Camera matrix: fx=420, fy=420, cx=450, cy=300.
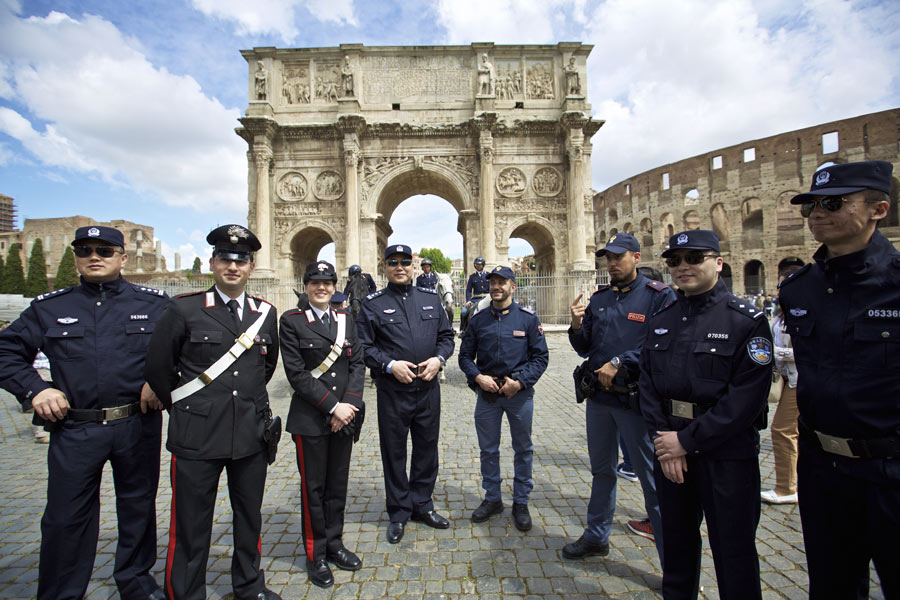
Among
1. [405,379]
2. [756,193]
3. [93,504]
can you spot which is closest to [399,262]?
[405,379]

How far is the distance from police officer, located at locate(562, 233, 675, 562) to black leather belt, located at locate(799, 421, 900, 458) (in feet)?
3.57

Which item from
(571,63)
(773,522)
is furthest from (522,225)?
(773,522)

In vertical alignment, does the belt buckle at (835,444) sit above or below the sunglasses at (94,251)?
below

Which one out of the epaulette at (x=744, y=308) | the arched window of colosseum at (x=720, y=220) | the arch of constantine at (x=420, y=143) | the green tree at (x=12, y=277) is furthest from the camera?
the green tree at (x=12, y=277)

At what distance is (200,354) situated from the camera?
268cm

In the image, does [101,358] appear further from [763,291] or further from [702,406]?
[763,291]

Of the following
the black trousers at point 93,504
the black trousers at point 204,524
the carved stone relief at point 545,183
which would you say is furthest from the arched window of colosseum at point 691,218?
the black trousers at point 93,504

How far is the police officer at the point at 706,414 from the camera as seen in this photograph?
2.21 meters

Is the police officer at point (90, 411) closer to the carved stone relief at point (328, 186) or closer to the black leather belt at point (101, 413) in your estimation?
the black leather belt at point (101, 413)

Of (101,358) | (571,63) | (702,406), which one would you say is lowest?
(702,406)

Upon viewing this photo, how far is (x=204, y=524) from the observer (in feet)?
8.64

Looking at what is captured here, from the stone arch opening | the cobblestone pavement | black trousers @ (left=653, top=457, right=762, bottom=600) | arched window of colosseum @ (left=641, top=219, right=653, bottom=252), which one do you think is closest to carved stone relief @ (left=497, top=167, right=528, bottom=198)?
the cobblestone pavement

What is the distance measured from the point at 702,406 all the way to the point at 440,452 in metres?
3.66

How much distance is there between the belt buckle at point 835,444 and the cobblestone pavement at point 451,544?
143 centimetres
